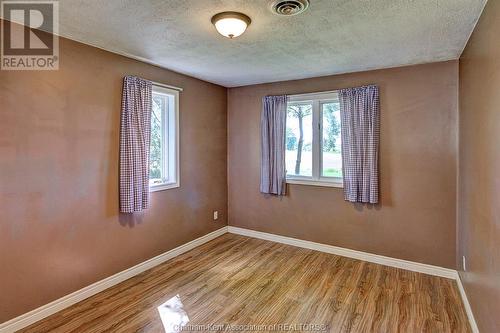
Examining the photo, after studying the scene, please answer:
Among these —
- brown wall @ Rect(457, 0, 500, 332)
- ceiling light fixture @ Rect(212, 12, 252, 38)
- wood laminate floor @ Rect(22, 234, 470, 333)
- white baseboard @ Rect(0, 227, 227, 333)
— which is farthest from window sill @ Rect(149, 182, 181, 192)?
brown wall @ Rect(457, 0, 500, 332)

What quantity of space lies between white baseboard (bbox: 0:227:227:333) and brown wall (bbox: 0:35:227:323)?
53 mm

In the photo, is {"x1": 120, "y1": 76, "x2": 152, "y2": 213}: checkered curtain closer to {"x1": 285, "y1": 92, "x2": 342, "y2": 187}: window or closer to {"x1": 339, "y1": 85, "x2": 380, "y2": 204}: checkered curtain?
{"x1": 285, "y1": 92, "x2": 342, "y2": 187}: window

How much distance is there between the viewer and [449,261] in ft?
10.0

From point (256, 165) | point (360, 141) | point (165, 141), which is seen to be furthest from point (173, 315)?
point (360, 141)

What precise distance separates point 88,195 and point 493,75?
3.32 m

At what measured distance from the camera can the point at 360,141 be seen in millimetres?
3439

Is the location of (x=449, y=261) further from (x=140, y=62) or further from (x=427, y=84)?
(x=140, y=62)

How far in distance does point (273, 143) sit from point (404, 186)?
5.90 feet

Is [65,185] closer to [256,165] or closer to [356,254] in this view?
[256,165]

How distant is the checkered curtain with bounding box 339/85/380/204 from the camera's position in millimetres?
3350

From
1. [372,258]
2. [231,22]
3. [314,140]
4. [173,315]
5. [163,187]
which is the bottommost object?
[173,315]

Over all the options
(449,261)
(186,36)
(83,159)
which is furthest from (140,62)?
(449,261)


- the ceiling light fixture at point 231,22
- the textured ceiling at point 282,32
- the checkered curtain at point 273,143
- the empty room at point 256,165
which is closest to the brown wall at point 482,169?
the empty room at point 256,165

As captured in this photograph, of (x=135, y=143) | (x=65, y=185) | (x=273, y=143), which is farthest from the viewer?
(x=273, y=143)
